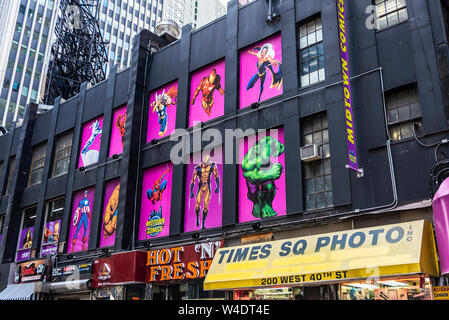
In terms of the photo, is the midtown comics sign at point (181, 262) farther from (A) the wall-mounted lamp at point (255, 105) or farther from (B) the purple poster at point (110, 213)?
(A) the wall-mounted lamp at point (255, 105)

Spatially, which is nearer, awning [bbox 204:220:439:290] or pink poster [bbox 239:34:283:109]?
awning [bbox 204:220:439:290]

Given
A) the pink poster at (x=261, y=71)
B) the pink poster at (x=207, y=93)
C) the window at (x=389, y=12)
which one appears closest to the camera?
the window at (x=389, y=12)

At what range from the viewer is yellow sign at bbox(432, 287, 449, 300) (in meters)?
10.5

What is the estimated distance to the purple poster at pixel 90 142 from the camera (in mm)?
22484

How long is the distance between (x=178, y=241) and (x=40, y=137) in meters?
13.8

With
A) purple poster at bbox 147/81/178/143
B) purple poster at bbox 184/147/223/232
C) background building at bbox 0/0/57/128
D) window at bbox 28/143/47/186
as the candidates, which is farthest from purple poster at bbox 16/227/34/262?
background building at bbox 0/0/57/128

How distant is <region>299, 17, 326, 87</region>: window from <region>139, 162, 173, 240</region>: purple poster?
673 centimetres

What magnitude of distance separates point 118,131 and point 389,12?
42.9 ft

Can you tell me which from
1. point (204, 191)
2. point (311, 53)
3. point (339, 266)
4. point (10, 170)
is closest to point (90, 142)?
point (10, 170)

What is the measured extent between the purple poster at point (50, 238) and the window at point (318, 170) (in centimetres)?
1392

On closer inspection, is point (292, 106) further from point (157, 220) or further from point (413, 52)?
point (157, 220)

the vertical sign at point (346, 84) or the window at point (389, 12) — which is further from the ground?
the window at point (389, 12)

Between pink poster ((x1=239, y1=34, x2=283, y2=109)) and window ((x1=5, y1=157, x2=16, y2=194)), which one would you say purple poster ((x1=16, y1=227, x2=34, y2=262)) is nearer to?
window ((x1=5, y1=157, x2=16, y2=194))

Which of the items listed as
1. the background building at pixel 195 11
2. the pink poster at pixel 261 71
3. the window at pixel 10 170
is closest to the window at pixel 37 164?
the window at pixel 10 170
